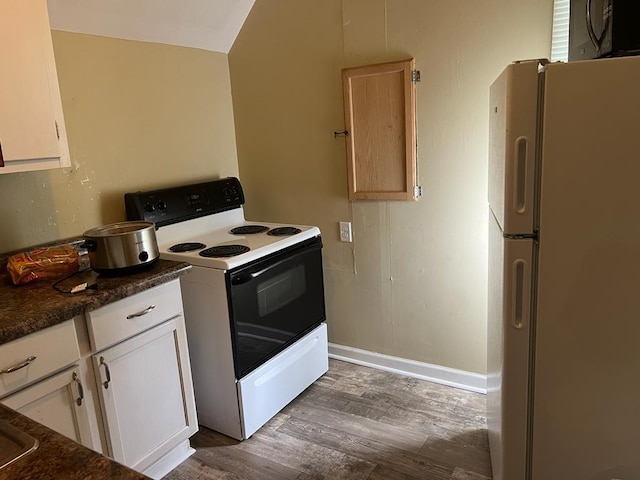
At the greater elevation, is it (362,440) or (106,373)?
(106,373)

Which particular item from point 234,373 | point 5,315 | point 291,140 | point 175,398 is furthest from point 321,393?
point 5,315

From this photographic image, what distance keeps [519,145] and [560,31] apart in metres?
1.10

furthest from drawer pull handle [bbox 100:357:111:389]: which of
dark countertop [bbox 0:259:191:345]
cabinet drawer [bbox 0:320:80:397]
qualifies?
dark countertop [bbox 0:259:191:345]

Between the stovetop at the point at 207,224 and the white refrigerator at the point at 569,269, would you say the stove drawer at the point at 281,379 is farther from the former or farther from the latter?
the white refrigerator at the point at 569,269

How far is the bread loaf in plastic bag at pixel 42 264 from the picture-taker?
1864 millimetres

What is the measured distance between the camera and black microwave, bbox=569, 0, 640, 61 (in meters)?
1.41

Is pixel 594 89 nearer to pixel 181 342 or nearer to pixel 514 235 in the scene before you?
pixel 514 235

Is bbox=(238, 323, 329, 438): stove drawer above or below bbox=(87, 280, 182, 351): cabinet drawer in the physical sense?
below

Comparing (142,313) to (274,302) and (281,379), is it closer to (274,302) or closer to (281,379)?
(274,302)

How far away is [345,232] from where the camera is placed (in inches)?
116

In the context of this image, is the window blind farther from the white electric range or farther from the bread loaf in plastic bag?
the bread loaf in plastic bag

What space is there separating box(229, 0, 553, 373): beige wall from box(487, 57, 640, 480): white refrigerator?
0.90m

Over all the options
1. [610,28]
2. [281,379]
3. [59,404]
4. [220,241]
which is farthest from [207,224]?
[610,28]

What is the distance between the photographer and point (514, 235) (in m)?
1.48
